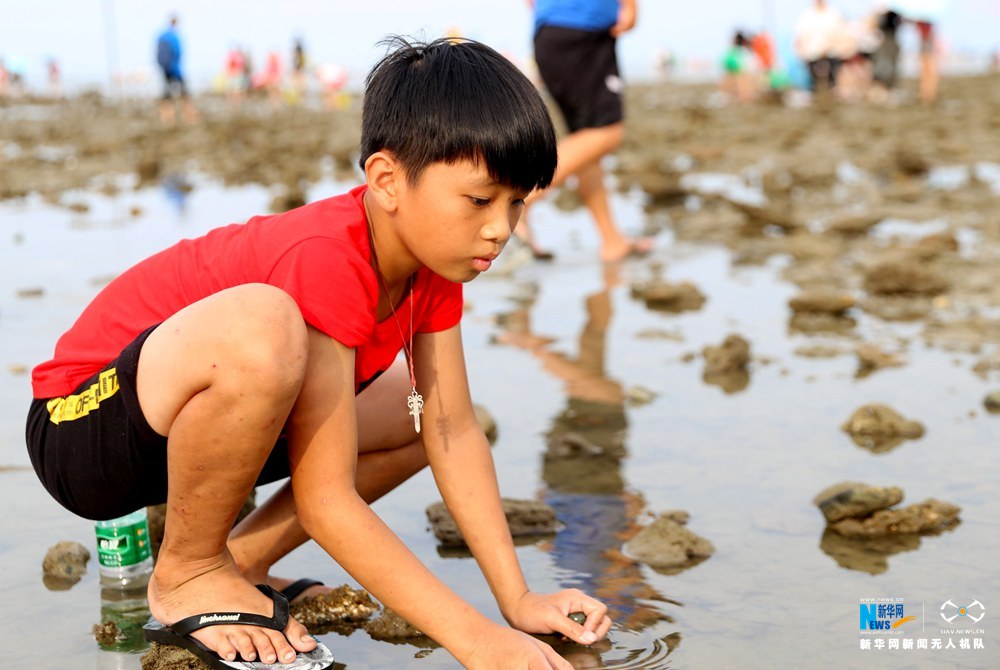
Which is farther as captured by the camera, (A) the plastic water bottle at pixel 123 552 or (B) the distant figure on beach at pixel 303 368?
(A) the plastic water bottle at pixel 123 552

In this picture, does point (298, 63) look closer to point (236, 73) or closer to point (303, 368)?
point (236, 73)

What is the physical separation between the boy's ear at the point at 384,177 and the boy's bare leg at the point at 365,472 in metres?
0.49

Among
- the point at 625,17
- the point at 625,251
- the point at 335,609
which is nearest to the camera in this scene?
the point at 335,609

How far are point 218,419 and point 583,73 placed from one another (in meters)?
4.05

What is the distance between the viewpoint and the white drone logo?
2.37 m

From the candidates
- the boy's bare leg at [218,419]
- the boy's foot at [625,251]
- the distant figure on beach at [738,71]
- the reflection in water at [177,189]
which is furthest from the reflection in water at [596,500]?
the distant figure on beach at [738,71]

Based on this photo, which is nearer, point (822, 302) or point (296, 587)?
point (296, 587)

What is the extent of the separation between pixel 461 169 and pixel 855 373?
7.72 feet

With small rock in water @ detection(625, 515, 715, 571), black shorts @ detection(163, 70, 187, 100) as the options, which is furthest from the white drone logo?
black shorts @ detection(163, 70, 187, 100)

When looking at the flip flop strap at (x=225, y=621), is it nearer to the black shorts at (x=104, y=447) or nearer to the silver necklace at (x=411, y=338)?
the black shorts at (x=104, y=447)

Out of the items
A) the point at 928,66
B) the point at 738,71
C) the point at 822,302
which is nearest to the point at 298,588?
the point at 822,302

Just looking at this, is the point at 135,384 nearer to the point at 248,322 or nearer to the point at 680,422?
the point at 248,322

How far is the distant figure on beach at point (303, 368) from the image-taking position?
202 centimetres

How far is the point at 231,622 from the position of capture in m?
2.19
